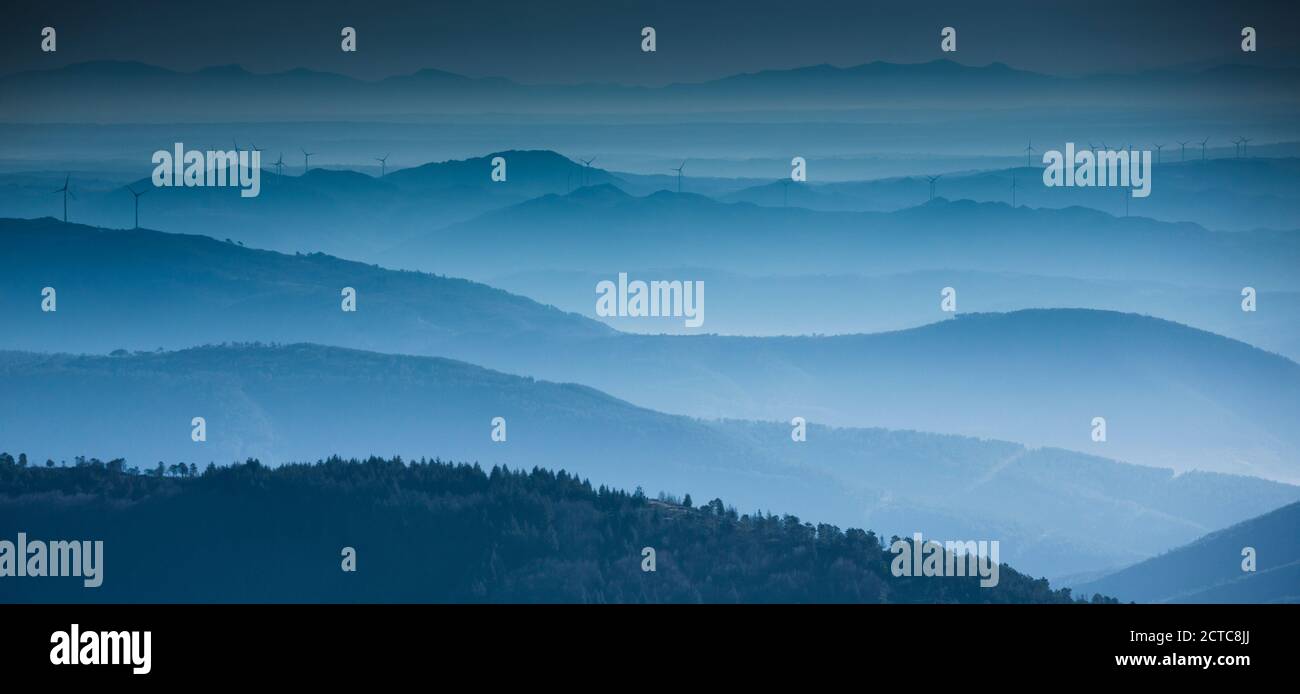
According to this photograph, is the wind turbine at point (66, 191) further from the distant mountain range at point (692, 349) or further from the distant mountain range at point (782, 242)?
the distant mountain range at point (782, 242)

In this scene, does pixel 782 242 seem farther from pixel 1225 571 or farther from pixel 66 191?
pixel 1225 571

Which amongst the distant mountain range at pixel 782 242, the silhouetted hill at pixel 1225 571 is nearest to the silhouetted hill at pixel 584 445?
the silhouetted hill at pixel 1225 571

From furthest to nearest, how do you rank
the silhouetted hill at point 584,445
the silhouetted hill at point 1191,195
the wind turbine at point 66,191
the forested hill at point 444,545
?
1. the silhouetted hill at point 1191,195
2. the silhouetted hill at point 584,445
3. the wind turbine at point 66,191
4. the forested hill at point 444,545

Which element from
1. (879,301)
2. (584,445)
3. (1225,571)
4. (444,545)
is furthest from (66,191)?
(879,301)

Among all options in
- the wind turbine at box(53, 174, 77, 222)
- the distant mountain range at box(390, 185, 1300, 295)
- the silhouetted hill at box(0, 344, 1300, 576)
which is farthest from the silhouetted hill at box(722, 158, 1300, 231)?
the wind turbine at box(53, 174, 77, 222)

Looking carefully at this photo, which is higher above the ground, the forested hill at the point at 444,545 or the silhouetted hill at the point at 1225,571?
the forested hill at the point at 444,545

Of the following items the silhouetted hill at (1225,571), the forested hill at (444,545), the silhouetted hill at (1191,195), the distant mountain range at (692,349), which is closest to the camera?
the forested hill at (444,545)
